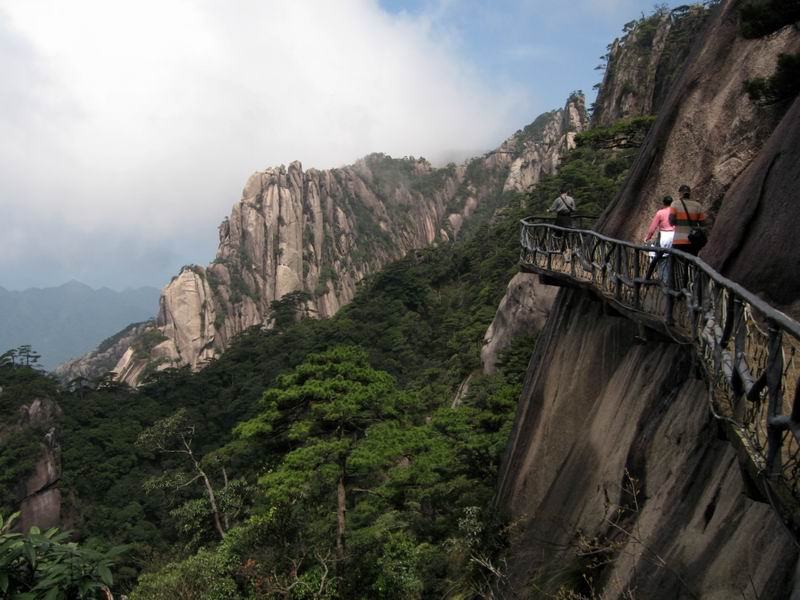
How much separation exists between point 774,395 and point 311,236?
88109 millimetres

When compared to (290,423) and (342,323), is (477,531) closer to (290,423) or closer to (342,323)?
(290,423)

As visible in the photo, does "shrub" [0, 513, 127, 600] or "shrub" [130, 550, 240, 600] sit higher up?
"shrub" [0, 513, 127, 600]

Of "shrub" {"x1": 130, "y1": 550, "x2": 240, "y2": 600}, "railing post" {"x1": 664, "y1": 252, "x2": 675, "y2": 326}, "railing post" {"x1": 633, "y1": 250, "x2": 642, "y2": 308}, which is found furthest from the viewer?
"shrub" {"x1": 130, "y1": 550, "x2": 240, "y2": 600}

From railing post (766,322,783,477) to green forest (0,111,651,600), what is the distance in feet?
11.0

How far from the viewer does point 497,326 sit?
29078 millimetres

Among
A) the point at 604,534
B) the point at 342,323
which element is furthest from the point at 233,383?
the point at 604,534

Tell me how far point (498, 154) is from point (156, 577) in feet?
398

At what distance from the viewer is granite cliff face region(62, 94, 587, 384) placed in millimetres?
74125

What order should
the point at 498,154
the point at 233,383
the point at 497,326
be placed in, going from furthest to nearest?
the point at 498,154 < the point at 233,383 < the point at 497,326

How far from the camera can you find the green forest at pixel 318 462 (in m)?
11.7

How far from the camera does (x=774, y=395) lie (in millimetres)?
2850

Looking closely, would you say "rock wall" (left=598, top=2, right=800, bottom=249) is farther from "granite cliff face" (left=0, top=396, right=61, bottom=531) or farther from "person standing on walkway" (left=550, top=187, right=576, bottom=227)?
"granite cliff face" (left=0, top=396, right=61, bottom=531)

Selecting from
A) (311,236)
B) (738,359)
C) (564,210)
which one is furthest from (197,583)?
(311,236)

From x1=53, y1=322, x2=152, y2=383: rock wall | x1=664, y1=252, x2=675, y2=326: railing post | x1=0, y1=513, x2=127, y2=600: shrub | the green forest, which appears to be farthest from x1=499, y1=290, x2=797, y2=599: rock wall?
x1=53, y1=322, x2=152, y2=383: rock wall
